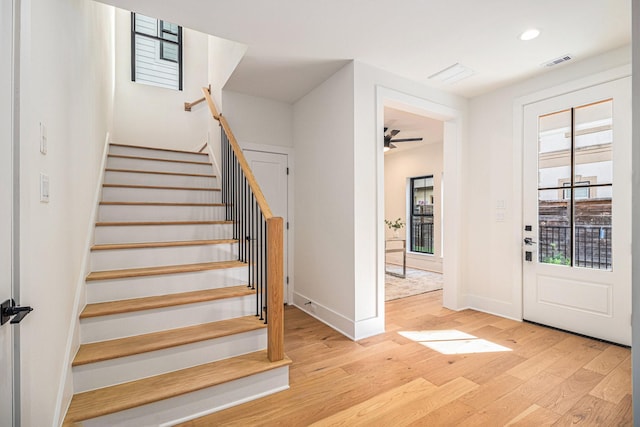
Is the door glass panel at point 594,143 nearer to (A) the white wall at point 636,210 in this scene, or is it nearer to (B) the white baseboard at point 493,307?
(B) the white baseboard at point 493,307

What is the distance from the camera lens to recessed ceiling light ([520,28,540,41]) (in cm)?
241

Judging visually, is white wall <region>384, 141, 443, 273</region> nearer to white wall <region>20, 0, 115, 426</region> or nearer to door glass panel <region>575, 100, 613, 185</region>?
door glass panel <region>575, 100, 613, 185</region>

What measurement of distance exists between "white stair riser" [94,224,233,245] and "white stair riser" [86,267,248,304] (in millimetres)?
598

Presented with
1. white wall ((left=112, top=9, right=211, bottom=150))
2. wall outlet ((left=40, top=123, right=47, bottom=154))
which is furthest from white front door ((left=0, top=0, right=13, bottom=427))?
white wall ((left=112, top=9, right=211, bottom=150))

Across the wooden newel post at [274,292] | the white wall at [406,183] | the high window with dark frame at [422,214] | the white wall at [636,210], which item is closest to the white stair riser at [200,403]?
the wooden newel post at [274,292]

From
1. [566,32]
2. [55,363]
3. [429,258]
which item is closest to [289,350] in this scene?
[55,363]

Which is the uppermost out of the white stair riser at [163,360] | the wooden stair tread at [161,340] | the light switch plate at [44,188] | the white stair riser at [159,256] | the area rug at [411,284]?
the light switch plate at [44,188]

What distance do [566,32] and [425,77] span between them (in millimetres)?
1193

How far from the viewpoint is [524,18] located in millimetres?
2264

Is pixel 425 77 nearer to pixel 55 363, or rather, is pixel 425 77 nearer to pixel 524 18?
pixel 524 18

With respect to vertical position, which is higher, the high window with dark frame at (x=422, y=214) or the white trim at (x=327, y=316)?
the high window with dark frame at (x=422, y=214)

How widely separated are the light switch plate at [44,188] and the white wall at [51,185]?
0.10 ft

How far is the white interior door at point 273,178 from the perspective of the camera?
385cm

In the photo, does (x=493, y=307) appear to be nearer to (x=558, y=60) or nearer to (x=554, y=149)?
(x=554, y=149)
